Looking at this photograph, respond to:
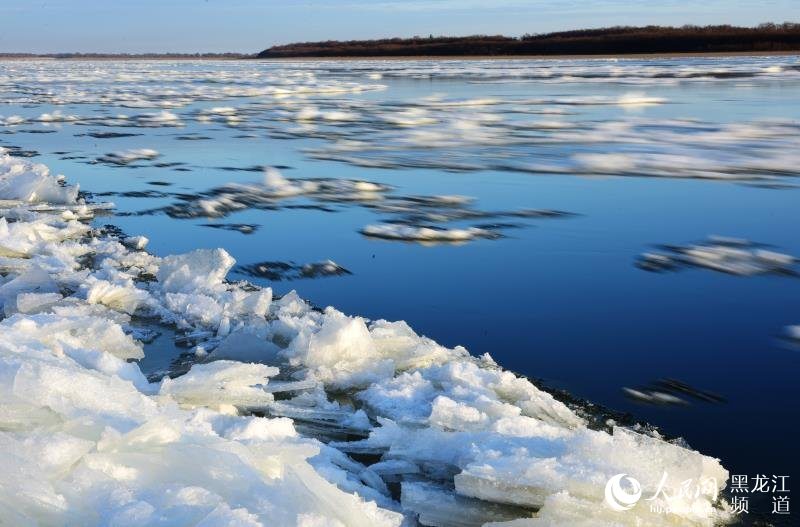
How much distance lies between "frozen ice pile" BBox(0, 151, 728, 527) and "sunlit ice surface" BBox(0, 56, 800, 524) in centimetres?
2

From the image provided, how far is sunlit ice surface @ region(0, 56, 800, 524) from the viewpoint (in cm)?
277

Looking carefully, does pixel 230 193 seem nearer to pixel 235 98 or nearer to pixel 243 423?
pixel 243 423

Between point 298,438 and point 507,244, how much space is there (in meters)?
2.95

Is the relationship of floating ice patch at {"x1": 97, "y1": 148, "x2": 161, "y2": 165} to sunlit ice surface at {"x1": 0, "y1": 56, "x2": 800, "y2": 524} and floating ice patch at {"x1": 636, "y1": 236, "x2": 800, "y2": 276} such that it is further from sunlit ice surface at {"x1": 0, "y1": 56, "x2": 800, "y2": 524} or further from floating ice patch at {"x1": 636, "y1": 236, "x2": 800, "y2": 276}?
floating ice patch at {"x1": 636, "y1": 236, "x2": 800, "y2": 276}

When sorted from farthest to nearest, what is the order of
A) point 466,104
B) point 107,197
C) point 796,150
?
point 466,104 < point 796,150 < point 107,197

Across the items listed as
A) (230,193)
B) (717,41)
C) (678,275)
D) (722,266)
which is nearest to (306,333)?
(678,275)

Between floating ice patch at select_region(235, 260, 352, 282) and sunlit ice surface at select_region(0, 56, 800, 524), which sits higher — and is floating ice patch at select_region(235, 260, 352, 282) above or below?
below

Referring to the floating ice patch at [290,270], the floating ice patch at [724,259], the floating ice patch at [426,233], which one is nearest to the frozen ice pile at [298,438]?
the floating ice patch at [290,270]

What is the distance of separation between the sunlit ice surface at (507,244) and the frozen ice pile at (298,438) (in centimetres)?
2

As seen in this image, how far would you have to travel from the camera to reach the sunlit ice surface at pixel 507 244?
277 centimetres

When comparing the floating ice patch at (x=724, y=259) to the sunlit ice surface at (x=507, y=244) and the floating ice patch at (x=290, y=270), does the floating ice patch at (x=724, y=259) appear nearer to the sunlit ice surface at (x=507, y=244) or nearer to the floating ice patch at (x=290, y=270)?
the sunlit ice surface at (x=507, y=244)

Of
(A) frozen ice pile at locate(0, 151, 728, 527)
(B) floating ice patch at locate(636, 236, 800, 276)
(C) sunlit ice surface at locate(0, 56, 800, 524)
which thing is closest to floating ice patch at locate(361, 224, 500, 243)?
(C) sunlit ice surface at locate(0, 56, 800, 524)

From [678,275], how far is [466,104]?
11.7 meters

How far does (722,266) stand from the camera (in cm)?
454
